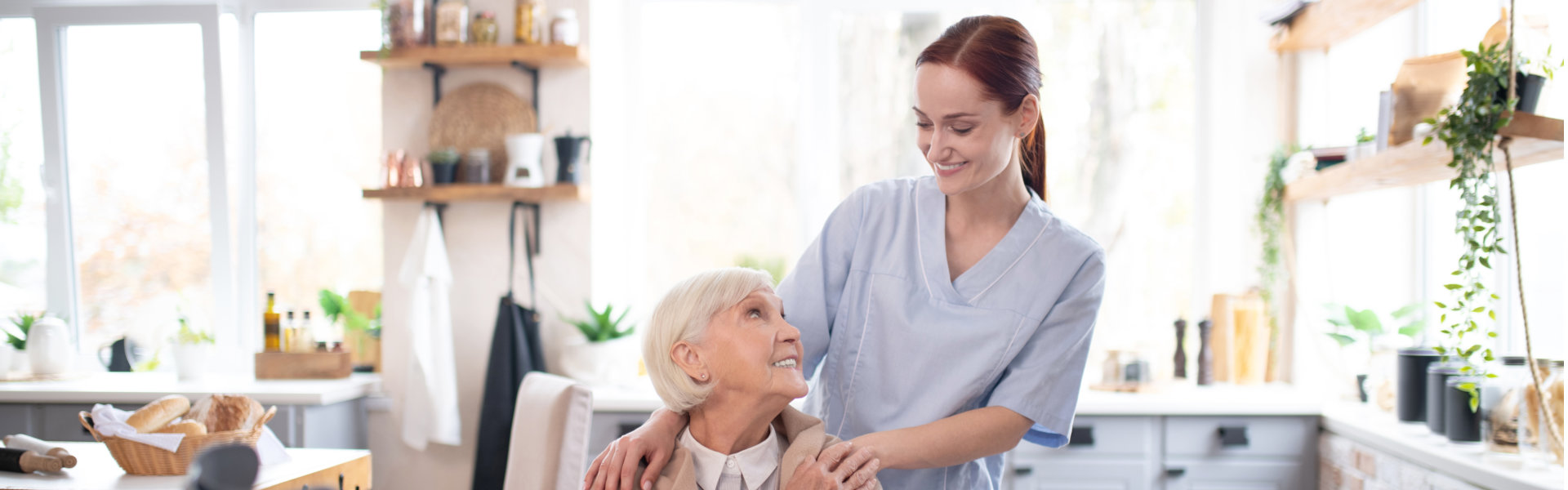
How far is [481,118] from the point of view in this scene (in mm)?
3045

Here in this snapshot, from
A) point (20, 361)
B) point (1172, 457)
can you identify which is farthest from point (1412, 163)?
point (20, 361)

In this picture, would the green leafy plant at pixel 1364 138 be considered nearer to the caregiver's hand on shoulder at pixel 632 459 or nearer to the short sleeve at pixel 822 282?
the short sleeve at pixel 822 282

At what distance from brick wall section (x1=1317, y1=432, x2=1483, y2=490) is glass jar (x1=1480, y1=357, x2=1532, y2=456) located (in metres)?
0.11

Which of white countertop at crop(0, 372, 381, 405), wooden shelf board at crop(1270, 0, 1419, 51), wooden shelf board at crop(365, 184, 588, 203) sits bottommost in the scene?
white countertop at crop(0, 372, 381, 405)

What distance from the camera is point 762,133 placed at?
Answer: 11.2ft

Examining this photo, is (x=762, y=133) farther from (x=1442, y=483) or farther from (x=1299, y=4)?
(x=1442, y=483)

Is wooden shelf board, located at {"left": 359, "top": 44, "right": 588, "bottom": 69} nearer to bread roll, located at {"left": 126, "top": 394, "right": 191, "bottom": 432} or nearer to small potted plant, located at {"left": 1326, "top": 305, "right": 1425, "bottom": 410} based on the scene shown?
bread roll, located at {"left": 126, "top": 394, "right": 191, "bottom": 432}

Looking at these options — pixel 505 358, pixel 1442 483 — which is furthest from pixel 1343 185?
pixel 505 358

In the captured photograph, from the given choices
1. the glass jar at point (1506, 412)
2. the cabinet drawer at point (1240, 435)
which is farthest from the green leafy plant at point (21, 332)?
the glass jar at point (1506, 412)

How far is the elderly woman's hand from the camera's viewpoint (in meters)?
1.19

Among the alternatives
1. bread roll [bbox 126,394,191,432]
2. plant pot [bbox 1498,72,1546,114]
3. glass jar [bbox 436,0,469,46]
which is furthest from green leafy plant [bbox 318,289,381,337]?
plant pot [bbox 1498,72,1546,114]

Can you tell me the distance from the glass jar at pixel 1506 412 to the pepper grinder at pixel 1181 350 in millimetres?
1144

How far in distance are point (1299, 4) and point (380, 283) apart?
322 cm

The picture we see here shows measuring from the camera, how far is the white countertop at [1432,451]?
178 cm
